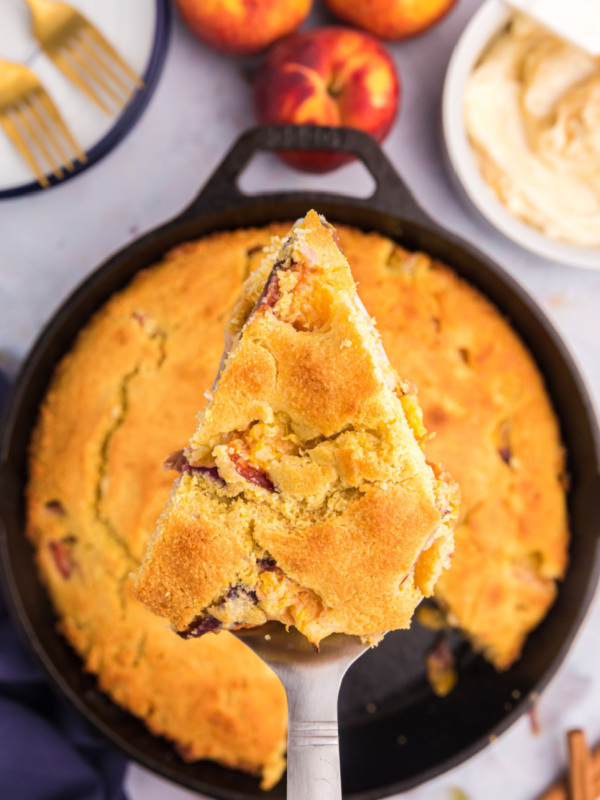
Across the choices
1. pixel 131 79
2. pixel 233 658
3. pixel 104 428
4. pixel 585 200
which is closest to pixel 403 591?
pixel 233 658

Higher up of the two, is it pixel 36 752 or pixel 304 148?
pixel 304 148

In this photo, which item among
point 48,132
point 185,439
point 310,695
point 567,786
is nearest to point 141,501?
point 185,439

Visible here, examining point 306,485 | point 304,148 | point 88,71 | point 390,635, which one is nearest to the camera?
point 306,485

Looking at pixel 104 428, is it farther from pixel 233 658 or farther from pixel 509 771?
pixel 509 771

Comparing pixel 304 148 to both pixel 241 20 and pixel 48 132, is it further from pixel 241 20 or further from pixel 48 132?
pixel 48 132

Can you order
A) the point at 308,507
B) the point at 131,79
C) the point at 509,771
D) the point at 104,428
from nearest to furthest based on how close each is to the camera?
the point at 308,507 → the point at 104,428 → the point at 131,79 → the point at 509,771

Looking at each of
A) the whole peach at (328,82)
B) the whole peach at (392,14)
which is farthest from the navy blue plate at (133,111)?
the whole peach at (392,14)

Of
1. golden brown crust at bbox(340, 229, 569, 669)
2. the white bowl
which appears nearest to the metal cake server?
golden brown crust at bbox(340, 229, 569, 669)
